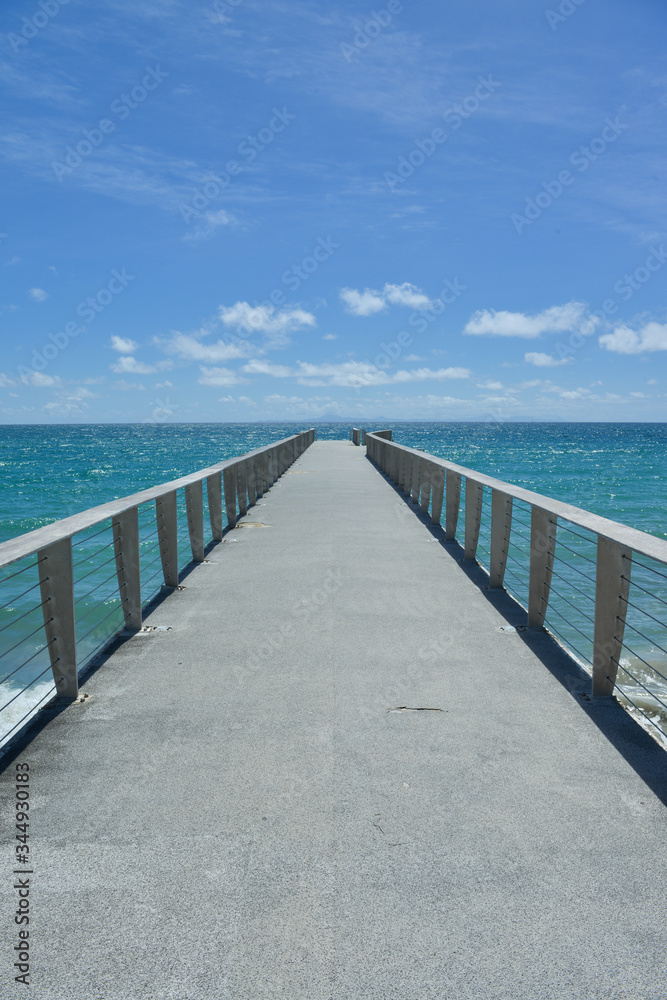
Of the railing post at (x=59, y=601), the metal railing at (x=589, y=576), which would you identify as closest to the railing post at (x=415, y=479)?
the metal railing at (x=589, y=576)

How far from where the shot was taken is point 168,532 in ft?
22.6

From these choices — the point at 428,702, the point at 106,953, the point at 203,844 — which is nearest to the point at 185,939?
the point at 106,953

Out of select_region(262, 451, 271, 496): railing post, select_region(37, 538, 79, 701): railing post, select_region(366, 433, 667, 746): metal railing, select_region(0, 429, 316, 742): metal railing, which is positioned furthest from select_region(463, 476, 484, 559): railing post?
select_region(262, 451, 271, 496): railing post

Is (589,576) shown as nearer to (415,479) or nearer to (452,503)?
(452,503)

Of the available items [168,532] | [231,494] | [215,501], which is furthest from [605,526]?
[231,494]

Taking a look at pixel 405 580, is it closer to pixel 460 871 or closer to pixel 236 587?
pixel 236 587

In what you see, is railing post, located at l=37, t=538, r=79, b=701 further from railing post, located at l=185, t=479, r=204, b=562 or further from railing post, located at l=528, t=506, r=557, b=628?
railing post, located at l=185, t=479, r=204, b=562

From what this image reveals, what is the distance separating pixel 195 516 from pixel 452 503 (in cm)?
347

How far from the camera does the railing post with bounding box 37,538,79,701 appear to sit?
4.07 m

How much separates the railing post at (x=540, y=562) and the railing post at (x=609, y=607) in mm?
1230

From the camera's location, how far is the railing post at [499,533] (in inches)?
266

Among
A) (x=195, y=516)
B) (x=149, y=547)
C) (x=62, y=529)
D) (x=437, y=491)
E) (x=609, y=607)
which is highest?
(x=62, y=529)

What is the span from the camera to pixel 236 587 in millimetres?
7195

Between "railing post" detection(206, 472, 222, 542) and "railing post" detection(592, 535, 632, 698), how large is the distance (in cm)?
596
